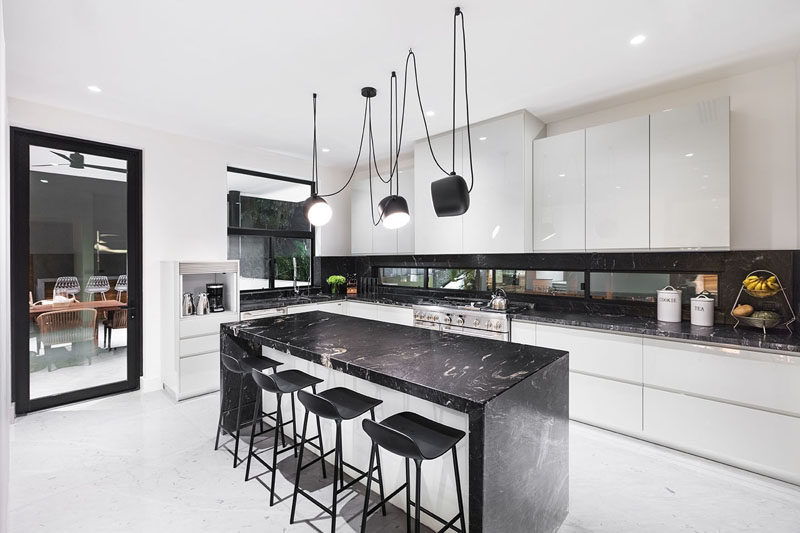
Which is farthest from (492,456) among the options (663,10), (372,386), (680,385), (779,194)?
(779,194)

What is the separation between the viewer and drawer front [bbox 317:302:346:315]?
193 inches

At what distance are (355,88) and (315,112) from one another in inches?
22.2

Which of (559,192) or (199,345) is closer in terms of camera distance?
(559,192)

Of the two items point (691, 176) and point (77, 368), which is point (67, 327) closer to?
point (77, 368)

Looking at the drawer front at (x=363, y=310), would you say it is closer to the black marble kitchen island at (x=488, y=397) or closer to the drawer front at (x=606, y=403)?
the black marble kitchen island at (x=488, y=397)

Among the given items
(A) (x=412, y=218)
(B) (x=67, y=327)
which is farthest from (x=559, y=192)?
(B) (x=67, y=327)

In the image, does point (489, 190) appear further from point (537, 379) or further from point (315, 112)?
point (537, 379)

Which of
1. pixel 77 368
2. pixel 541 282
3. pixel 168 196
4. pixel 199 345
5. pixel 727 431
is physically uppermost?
pixel 168 196

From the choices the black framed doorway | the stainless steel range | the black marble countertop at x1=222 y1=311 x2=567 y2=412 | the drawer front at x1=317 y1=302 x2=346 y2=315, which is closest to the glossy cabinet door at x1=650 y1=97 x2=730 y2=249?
the stainless steel range

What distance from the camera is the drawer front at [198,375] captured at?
3.73 m

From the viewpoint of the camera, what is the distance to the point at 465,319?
381 cm

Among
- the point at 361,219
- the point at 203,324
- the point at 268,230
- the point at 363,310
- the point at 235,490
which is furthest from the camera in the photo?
the point at 361,219

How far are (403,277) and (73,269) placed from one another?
140 inches

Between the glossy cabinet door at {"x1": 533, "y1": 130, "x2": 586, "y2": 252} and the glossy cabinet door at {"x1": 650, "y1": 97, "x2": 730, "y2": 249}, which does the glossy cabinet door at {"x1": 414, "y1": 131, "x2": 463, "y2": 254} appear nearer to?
the glossy cabinet door at {"x1": 533, "y1": 130, "x2": 586, "y2": 252}
